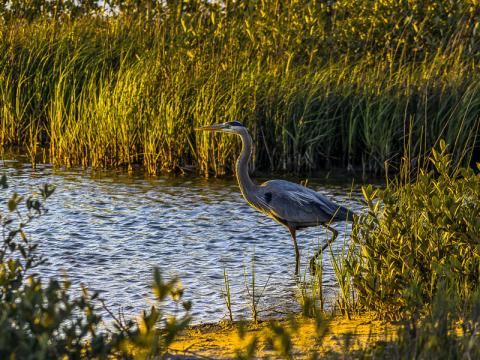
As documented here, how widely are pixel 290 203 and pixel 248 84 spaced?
4102mm

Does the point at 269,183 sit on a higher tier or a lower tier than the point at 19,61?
lower

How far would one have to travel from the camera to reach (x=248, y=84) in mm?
12086

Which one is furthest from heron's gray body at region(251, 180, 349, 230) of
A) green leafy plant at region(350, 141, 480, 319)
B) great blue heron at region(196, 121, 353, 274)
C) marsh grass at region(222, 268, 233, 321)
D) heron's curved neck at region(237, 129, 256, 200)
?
green leafy plant at region(350, 141, 480, 319)

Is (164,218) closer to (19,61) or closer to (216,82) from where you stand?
(216,82)

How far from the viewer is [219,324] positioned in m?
6.06

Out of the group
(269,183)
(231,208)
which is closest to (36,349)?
(269,183)

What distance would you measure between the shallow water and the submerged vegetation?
0.63 metres

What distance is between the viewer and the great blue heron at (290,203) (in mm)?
8195

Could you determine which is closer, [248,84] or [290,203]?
[290,203]

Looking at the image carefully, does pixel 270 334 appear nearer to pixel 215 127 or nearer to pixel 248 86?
pixel 215 127

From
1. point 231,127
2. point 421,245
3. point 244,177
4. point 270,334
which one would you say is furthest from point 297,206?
point 270,334

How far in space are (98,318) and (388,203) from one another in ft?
8.21

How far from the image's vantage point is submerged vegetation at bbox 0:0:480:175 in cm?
1175

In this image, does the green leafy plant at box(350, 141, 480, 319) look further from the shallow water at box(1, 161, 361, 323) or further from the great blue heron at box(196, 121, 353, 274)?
the great blue heron at box(196, 121, 353, 274)
